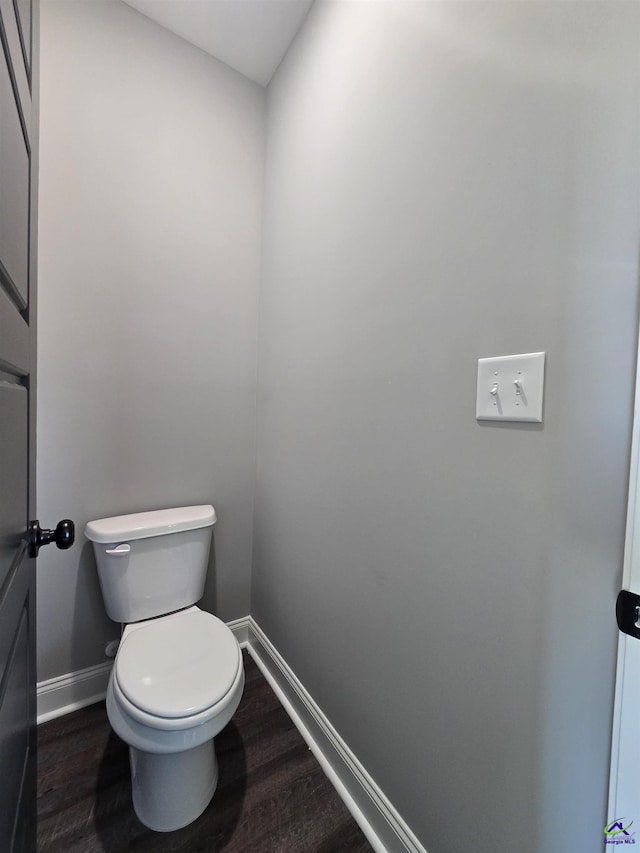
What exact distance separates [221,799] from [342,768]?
381 mm

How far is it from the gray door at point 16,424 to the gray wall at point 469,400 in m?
0.76

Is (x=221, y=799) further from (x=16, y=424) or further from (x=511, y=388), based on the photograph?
(x=511, y=388)

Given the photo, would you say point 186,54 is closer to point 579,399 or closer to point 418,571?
point 579,399

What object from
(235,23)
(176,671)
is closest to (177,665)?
(176,671)

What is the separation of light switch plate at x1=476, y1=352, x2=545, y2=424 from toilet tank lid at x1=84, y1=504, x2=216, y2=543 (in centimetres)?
112

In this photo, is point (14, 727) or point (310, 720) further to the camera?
point (310, 720)

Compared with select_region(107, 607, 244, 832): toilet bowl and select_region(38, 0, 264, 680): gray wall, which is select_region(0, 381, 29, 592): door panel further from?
select_region(38, 0, 264, 680): gray wall

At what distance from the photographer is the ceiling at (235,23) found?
1.24m

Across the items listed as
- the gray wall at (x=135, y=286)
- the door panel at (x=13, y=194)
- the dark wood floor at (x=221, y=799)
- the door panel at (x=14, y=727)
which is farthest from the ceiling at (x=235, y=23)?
the dark wood floor at (x=221, y=799)

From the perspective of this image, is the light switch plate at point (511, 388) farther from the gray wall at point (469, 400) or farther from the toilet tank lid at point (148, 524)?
the toilet tank lid at point (148, 524)

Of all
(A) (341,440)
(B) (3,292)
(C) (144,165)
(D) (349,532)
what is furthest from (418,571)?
(C) (144,165)

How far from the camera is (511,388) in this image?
0.64 meters

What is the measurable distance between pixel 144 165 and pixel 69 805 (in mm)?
2192

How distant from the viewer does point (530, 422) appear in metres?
0.62
